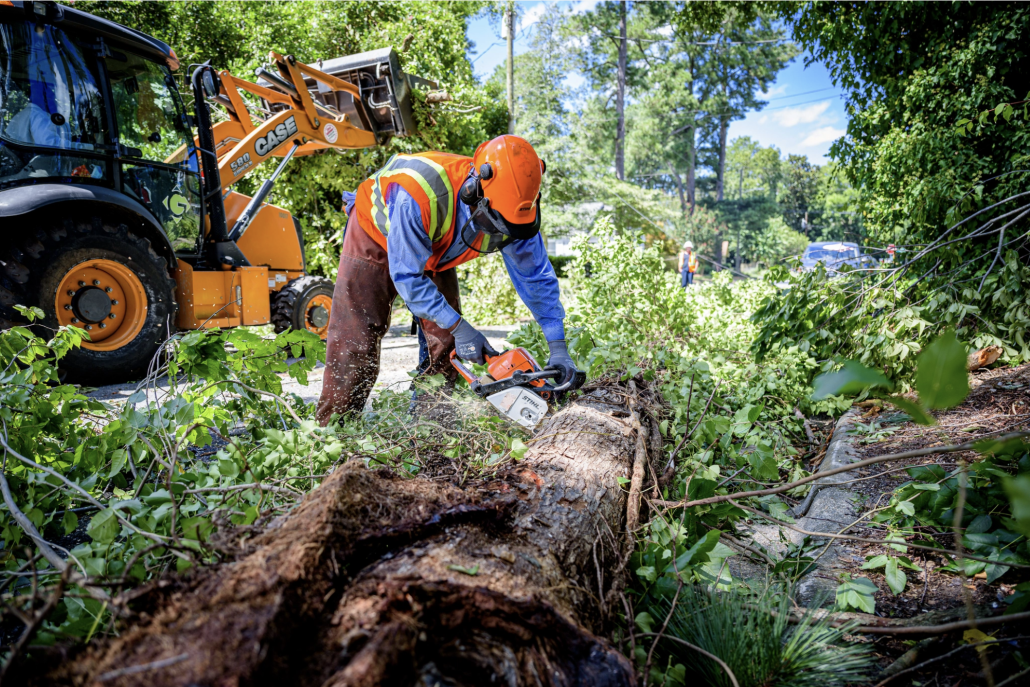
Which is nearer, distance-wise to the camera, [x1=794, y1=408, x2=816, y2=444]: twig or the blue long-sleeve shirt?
the blue long-sleeve shirt

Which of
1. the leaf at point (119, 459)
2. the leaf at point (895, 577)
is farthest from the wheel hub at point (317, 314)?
→ the leaf at point (895, 577)

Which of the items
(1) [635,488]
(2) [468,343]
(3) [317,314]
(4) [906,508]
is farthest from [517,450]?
(3) [317,314]

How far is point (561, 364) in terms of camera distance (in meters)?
3.13

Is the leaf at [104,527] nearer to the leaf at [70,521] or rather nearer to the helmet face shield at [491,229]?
the leaf at [70,521]

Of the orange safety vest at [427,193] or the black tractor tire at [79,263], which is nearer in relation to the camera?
the orange safety vest at [427,193]

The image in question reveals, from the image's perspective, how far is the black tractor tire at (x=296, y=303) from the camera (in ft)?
20.9

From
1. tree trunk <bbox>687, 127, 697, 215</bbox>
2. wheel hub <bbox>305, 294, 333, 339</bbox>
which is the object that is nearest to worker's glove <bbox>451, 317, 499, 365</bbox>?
wheel hub <bbox>305, 294, 333, 339</bbox>

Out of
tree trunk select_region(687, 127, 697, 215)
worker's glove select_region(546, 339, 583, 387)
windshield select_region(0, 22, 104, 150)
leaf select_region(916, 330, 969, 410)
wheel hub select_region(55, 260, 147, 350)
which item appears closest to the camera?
leaf select_region(916, 330, 969, 410)

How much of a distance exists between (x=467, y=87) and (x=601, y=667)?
1115cm

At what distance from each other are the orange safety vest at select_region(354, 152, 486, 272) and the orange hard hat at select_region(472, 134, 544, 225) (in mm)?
189

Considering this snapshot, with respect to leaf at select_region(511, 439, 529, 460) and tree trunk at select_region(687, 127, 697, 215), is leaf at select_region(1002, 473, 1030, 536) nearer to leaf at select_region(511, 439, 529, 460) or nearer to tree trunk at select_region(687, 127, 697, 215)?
leaf at select_region(511, 439, 529, 460)

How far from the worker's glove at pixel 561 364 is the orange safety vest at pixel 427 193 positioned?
72 centimetres

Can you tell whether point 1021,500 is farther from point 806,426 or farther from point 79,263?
point 79,263

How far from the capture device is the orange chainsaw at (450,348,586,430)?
282cm
